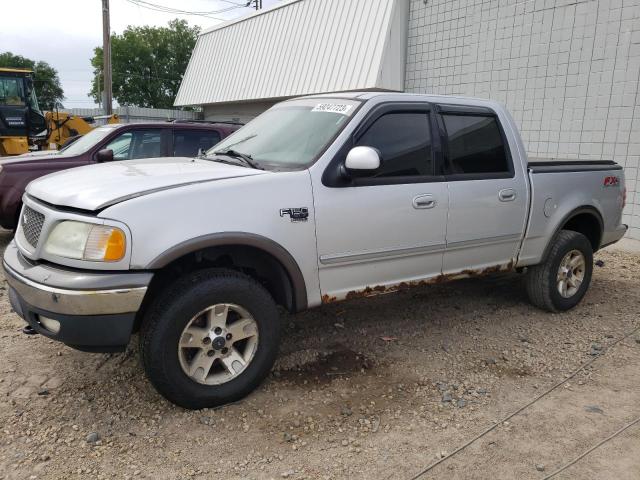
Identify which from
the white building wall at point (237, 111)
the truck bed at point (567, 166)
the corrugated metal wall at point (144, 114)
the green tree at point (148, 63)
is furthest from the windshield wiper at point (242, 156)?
the green tree at point (148, 63)

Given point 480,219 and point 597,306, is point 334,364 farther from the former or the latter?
point 597,306

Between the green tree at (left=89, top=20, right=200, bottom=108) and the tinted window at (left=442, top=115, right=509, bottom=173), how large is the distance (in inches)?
2234

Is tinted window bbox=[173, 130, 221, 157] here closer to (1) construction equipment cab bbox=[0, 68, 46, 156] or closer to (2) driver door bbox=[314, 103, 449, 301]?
(2) driver door bbox=[314, 103, 449, 301]

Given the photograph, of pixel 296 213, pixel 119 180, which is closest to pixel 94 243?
pixel 119 180

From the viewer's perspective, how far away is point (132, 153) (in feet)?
23.4

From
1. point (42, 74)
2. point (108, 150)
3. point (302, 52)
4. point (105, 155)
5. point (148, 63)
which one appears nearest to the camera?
point (105, 155)

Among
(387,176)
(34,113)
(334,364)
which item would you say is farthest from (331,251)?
(34,113)

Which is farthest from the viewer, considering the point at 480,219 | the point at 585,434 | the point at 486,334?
the point at 486,334

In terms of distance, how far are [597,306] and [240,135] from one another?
4.00 m

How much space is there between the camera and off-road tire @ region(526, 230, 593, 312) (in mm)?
4820

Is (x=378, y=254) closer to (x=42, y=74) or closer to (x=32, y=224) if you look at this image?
(x=32, y=224)

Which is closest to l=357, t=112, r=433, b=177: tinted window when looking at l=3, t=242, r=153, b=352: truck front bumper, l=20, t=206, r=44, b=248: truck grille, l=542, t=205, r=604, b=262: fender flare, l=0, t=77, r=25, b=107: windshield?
l=542, t=205, r=604, b=262: fender flare

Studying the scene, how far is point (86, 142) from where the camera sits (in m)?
7.40

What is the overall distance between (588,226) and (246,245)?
12.8 ft
